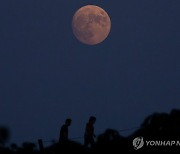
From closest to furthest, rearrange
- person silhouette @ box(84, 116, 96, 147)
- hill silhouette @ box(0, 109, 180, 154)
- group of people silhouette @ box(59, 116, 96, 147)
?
hill silhouette @ box(0, 109, 180, 154) < group of people silhouette @ box(59, 116, 96, 147) < person silhouette @ box(84, 116, 96, 147)

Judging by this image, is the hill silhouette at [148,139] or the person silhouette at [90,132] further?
the person silhouette at [90,132]

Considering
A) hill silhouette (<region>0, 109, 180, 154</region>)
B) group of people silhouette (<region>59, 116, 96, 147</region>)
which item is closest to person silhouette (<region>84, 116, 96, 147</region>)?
group of people silhouette (<region>59, 116, 96, 147</region>)

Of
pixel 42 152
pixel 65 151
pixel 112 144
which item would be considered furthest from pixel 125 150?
pixel 42 152

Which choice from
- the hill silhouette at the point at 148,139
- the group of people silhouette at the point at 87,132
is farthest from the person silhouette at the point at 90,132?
the hill silhouette at the point at 148,139

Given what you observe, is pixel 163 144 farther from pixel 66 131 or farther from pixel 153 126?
pixel 66 131

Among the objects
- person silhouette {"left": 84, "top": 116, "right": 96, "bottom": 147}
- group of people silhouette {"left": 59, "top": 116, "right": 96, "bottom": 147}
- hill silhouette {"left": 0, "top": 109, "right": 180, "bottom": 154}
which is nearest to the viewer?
hill silhouette {"left": 0, "top": 109, "right": 180, "bottom": 154}

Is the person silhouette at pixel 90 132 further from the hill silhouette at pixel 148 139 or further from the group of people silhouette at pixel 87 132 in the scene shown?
the hill silhouette at pixel 148 139

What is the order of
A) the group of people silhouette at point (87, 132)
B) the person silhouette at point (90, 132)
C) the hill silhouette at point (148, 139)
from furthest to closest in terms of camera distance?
the person silhouette at point (90, 132) → the group of people silhouette at point (87, 132) → the hill silhouette at point (148, 139)

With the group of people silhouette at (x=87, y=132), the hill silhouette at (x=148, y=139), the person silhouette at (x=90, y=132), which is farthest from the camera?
the person silhouette at (x=90, y=132)

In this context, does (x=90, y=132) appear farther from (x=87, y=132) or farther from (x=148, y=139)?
(x=148, y=139)

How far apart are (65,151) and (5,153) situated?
2.03 m

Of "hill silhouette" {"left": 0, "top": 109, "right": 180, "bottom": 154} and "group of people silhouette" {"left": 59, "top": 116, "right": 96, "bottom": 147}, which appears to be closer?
"hill silhouette" {"left": 0, "top": 109, "right": 180, "bottom": 154}

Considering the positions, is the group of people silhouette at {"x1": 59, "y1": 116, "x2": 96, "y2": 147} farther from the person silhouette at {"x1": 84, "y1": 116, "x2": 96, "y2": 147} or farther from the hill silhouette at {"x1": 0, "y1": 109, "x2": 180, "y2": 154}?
the hill silhouette at {"x1": 0, "y1": 109, "x2": 180, "y2": 154}

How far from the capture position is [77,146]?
15922 mm
